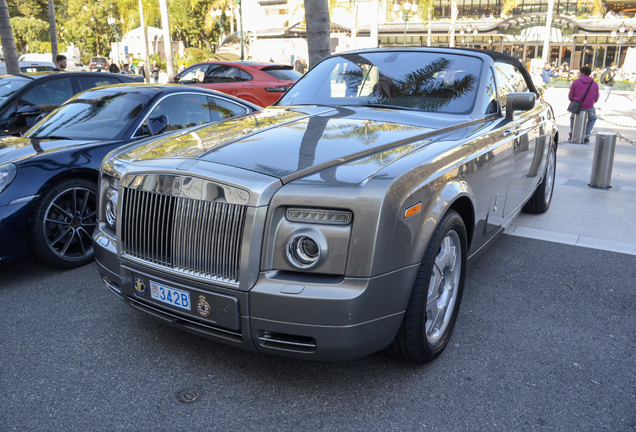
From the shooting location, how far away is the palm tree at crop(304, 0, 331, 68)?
8.59m

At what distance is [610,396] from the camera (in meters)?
2.75

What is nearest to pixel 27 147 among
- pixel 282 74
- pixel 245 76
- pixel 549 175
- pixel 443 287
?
pixel 443 287

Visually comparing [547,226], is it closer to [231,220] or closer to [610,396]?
[610,396]

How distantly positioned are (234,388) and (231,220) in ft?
3.11

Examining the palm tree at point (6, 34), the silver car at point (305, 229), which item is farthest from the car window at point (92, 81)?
the palm tree at point (6, 34)

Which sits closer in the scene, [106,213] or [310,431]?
[310,431]

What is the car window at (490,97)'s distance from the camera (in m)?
3.92

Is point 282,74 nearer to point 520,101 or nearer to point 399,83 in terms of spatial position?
point 399,83

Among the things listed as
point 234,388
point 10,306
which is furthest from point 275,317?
point 10,306

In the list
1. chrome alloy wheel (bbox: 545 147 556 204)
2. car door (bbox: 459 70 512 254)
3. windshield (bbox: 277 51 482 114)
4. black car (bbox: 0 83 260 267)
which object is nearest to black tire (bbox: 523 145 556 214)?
chrome alloy wheel (bbox: 545 147 556 204)

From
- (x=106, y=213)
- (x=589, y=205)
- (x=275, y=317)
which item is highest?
(x=106, y=213)

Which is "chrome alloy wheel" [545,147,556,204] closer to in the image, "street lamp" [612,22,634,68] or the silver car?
the silver car

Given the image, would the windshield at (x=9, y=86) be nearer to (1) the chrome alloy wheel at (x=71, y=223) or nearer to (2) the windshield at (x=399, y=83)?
(1) the chrome alloy wheel at (x=71, y=223)

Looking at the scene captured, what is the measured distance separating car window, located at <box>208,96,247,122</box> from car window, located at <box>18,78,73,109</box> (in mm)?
2527
